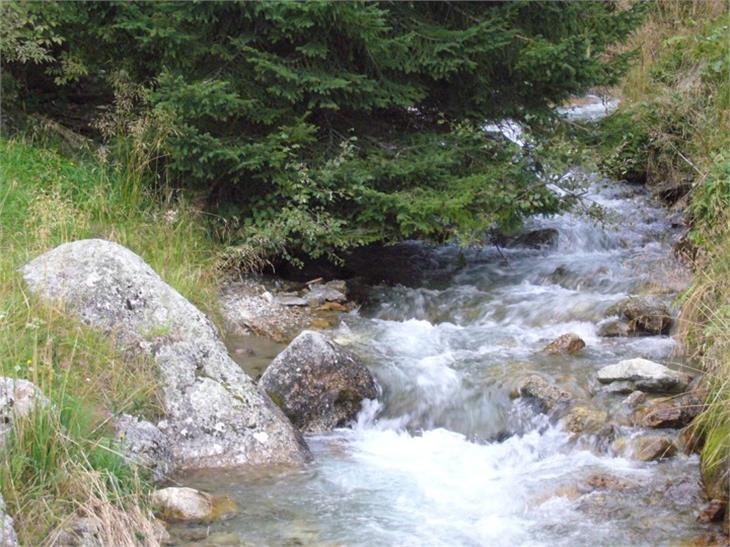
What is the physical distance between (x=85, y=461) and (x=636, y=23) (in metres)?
7.01

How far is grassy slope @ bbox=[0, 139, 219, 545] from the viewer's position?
14.1 feet

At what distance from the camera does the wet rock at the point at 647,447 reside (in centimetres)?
552

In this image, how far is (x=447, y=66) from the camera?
326 inches

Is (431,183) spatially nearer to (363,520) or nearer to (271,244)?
(271,244)

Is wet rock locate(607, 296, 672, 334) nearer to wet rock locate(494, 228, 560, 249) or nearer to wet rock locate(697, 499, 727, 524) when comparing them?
wet rock locate(494, 228, 560, 249)

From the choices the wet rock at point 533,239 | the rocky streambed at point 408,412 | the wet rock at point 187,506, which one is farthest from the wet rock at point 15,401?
the wet rock at point 533,239

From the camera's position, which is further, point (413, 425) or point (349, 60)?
point (349, 60)

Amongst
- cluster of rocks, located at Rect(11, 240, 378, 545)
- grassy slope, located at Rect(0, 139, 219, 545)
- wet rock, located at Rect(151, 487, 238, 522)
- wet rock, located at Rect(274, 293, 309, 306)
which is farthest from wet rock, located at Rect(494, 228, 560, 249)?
wet rock, located at Rect(151, 487, 238, 522)

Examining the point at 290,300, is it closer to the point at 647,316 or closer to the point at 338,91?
the point at 338,91

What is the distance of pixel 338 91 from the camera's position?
849 cm

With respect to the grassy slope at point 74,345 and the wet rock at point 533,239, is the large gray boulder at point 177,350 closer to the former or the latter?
the grassy slope at point 74,345

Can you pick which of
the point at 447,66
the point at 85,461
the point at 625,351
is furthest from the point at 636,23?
the point at 85,461

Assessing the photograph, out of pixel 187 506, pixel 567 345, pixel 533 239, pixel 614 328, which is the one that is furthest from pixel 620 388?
pixel 533 239

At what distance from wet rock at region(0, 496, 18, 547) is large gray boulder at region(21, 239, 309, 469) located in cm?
150
